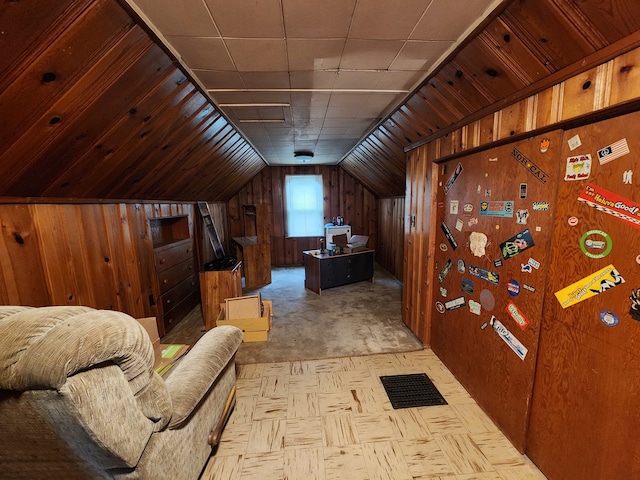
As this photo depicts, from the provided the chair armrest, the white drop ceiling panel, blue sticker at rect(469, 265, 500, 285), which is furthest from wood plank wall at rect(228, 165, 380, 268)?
the chair armrest

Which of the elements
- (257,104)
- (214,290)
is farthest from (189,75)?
(214,290)

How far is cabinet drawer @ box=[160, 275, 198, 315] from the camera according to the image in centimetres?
330

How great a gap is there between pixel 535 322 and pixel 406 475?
1146 millimetres

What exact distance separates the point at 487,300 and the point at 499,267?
0.91 feet

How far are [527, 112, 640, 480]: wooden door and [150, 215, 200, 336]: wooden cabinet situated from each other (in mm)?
3536

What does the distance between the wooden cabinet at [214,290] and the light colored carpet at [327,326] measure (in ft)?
0.83

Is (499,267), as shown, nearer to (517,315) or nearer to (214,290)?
(517,315)

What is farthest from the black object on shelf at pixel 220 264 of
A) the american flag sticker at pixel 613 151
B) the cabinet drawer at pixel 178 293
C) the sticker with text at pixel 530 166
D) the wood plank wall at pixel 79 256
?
the american flag sticker at pixel 613 151

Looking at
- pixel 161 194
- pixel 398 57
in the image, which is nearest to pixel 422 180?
pixel 398 57

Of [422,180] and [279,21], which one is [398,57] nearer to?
[279,21]

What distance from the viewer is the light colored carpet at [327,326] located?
279cm

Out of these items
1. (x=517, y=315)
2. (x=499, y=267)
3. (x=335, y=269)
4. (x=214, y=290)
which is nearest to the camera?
(x=517, y=315)

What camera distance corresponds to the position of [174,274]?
3592 mm

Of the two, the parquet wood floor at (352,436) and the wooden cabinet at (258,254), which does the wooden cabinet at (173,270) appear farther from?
the parquet wood floor at (352,436)
